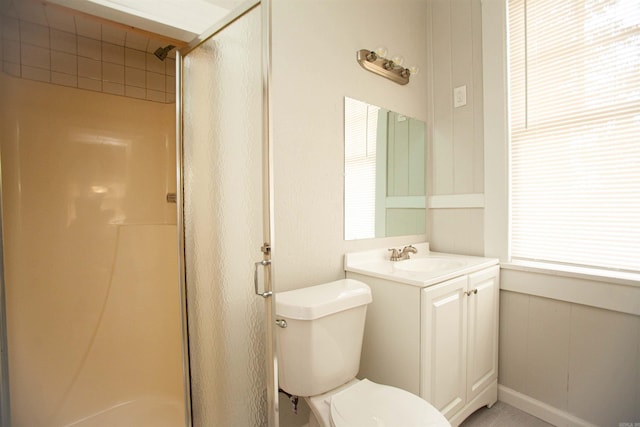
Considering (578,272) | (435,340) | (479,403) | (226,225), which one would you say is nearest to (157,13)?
(226,225)

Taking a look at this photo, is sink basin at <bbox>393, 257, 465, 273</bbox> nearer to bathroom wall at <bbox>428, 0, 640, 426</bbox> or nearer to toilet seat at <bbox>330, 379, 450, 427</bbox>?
bathroom wall at <bbox>428, 0, 640, 426</bbox>

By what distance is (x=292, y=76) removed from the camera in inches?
57.5

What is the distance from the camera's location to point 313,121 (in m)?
1.54

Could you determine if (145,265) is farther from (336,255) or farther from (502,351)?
(502,351)

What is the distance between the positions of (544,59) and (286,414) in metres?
2.42

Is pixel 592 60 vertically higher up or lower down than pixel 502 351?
higher up

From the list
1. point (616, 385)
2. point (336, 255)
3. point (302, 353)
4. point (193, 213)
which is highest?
point (193, 213)

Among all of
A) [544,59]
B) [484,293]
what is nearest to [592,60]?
[544,59]

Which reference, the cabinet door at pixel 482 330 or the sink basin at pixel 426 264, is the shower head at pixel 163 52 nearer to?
the sink basin at pixel 426 264

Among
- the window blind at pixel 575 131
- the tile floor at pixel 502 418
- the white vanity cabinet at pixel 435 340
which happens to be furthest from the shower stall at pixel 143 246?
the window blind at pixel 575 131

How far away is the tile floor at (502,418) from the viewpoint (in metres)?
1.68

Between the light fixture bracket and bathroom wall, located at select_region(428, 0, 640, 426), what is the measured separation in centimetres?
39

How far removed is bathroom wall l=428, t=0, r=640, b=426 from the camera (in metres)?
1.49

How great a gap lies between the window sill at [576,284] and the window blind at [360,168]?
91 cm
